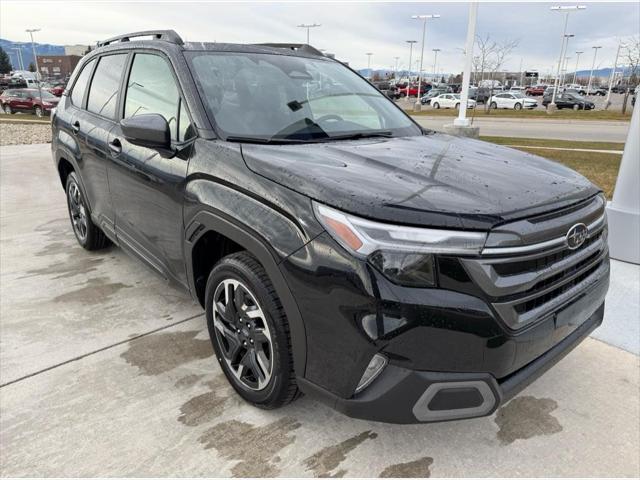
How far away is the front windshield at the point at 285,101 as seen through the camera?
2686 millimetres

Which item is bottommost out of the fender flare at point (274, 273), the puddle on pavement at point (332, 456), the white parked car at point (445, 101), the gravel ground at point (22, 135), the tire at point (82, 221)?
the white parked car at point (445, 101)

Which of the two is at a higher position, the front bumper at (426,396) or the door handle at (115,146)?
the door handle at (115,146)

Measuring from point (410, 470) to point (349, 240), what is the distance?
1084 mm

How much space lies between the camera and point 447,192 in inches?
76.9

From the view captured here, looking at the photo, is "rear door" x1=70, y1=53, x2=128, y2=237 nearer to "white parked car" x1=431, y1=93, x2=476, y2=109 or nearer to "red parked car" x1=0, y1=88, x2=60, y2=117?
"red parked car" x1=0, y1=88, x2=60, y2=117

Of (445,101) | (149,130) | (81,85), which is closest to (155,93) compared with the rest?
(149,130)

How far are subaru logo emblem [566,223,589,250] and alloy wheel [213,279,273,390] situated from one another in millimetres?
1316

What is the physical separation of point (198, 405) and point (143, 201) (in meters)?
1.31

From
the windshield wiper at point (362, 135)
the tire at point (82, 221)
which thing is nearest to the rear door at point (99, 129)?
the tire at point (82, 221)

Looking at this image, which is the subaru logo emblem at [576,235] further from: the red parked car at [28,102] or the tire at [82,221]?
the red parked car at [28,102]

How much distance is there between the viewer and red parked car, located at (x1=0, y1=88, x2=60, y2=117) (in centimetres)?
2656

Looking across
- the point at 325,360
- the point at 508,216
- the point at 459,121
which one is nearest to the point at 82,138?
the point at 325,360

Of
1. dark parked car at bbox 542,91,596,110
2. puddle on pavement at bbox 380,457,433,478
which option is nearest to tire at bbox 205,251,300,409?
puddle on pavement at bbox 380,457,433,478

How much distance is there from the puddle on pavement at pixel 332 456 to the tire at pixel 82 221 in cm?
317
